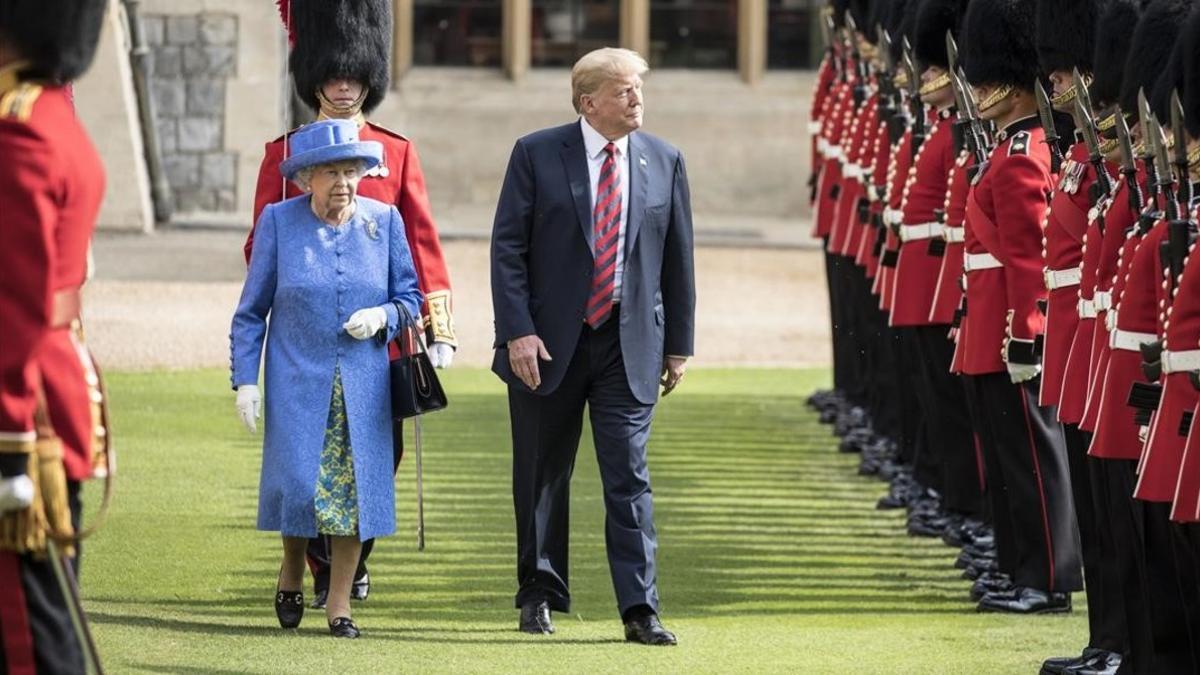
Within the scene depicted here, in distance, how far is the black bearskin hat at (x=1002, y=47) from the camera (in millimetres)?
7797

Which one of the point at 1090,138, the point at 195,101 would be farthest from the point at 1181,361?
the point at 195,101

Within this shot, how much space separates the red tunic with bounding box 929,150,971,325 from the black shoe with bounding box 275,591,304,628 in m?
2.34

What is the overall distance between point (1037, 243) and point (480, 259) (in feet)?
37.1

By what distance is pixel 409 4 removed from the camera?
22.2 meters

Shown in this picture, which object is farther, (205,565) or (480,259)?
(480,259)

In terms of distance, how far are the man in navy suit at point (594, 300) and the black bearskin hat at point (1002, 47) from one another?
1227 millimetres

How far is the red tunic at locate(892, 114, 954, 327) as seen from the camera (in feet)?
29.4

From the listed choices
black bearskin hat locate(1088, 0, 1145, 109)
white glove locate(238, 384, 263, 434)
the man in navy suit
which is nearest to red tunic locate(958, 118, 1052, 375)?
black bearskin hat locate(1088, 0, 1145, 109)

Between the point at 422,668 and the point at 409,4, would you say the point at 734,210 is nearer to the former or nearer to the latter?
the point at 409,4

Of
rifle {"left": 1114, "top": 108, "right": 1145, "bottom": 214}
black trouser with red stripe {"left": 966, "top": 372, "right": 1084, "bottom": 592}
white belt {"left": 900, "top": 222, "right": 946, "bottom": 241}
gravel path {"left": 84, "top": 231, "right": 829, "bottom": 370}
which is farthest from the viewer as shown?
gravel path {"left": 84, "top": 231, "right": 829, "bottom": 370}

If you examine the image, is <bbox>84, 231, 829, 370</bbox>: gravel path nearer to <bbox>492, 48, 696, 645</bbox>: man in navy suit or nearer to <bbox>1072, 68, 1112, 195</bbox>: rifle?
<bbox>492, 48, 696, 645</bbox>: man in navy suit

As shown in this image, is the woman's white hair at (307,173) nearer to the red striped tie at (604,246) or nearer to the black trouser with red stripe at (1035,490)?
the red striped tie at (604,246)

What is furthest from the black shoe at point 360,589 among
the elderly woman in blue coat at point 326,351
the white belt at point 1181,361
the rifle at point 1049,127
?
the white belt at point 1181,361

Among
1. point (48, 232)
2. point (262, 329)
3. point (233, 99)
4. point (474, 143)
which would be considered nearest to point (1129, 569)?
point (262, 329)
